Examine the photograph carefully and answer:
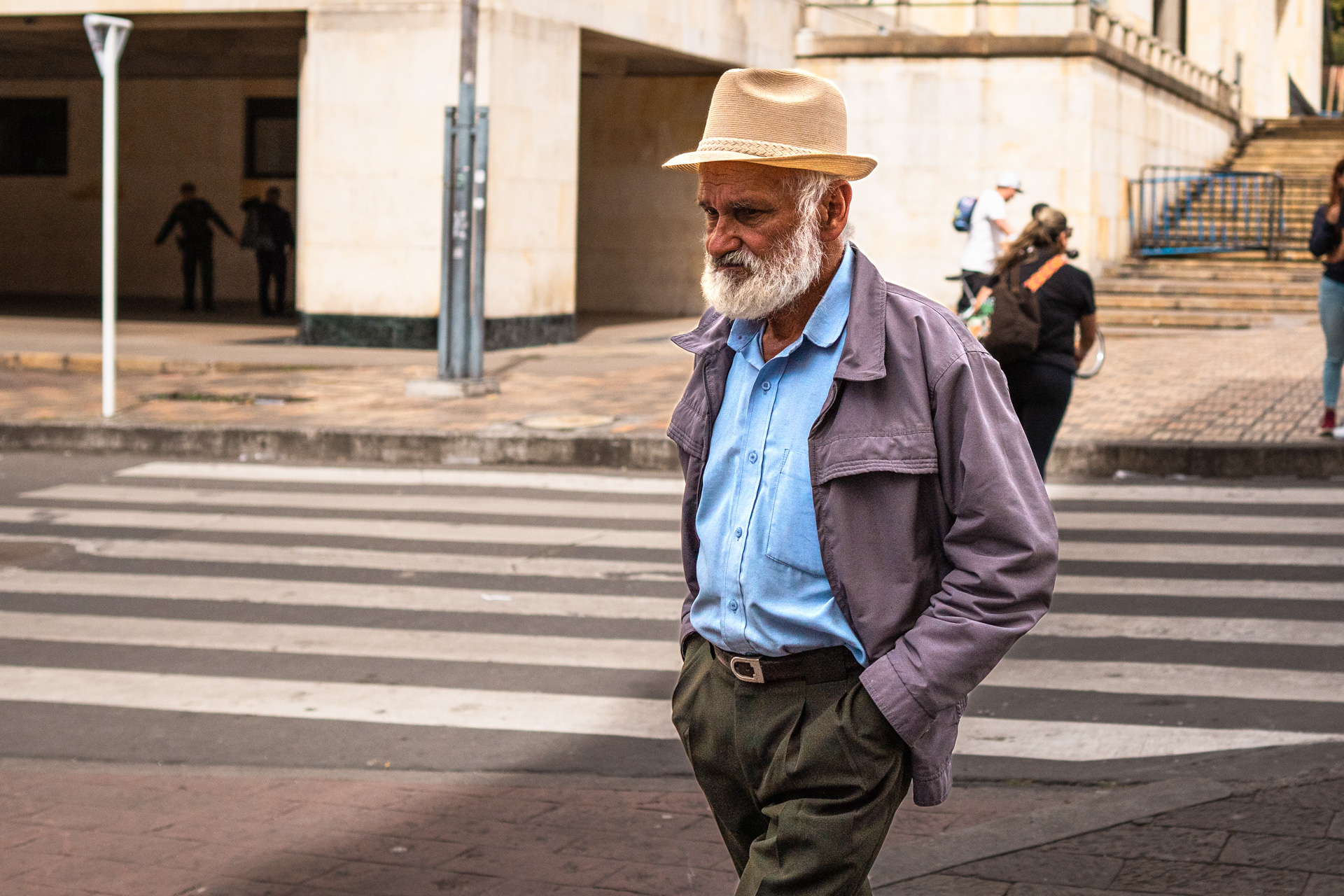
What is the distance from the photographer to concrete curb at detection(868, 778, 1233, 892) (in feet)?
13.9

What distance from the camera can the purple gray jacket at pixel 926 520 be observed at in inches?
102

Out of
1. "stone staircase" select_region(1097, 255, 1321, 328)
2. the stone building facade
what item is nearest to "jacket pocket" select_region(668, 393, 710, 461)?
the stone building facade

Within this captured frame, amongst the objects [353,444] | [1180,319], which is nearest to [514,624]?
[353,444]

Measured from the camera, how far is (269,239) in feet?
80.4

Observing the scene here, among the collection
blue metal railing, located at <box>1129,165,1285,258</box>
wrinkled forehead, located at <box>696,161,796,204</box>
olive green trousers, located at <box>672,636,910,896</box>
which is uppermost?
blue metal railing, located at <box>1129,165,1285,258</box>

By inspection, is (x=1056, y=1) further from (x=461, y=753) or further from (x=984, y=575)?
(x=984, y=575)

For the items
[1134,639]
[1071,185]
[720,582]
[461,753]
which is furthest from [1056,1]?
[720,582]

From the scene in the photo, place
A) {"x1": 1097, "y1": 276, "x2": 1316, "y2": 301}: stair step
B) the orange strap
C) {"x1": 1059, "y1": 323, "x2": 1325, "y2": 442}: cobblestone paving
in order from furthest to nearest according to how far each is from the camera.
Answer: {"x1": 1097, "y1": 276, "x2": 1316, "y2": 301}: stair step < {"x1": 1059, "y1": 323, "x2": 1325, "y2": 442}: cobblestone paving < the orange strap

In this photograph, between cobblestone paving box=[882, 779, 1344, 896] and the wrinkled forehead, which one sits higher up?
the wrinkled forehead

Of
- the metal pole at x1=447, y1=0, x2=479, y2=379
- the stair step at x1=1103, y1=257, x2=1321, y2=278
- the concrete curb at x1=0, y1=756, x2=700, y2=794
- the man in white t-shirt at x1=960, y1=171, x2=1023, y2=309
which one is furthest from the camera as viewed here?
the stair step at x1=1103, y1=257, x2=1321, y2=278

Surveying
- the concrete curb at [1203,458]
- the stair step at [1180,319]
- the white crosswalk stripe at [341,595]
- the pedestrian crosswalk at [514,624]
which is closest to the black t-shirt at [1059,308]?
the pedestrian crosswalk at [514,624]

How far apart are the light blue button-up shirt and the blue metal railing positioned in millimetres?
23658

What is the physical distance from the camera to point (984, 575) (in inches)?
102

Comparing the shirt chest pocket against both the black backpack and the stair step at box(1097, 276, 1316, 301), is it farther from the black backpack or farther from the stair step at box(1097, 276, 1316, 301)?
the stair step at box(1097, 276, 1316, 301)
